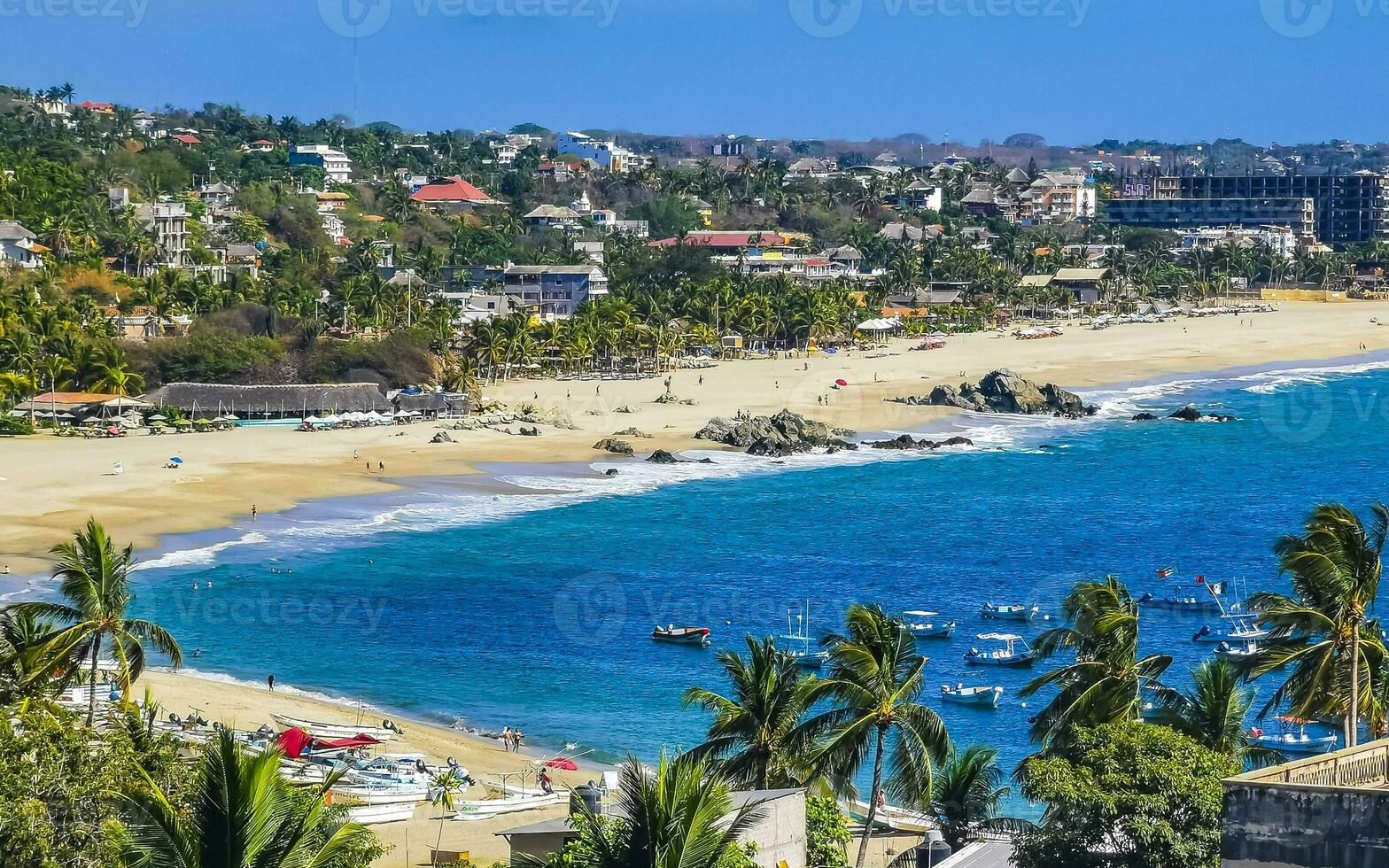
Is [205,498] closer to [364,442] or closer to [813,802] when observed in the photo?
[364,442]

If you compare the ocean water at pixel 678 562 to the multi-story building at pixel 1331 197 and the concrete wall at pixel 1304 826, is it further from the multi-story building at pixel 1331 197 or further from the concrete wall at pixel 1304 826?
the multi-story building at pixel 1331 197

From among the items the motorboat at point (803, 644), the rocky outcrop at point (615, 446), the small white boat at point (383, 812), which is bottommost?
the small white boat at point (383, 812)

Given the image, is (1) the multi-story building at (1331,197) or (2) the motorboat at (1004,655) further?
(1) the multi-story building at (1331,197)

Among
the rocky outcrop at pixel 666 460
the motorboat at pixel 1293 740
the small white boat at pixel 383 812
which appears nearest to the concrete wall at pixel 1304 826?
the small white boat at pixel 383 812

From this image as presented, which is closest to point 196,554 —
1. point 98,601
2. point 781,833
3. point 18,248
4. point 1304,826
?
point 98,601

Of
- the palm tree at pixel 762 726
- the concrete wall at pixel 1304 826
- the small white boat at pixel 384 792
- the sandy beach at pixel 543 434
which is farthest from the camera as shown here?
the sandy beach at pixel 543 434

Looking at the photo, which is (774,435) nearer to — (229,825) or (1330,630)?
(1330,630)
